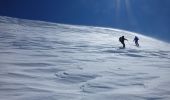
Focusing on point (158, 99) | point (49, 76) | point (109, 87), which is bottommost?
point (158, 99)

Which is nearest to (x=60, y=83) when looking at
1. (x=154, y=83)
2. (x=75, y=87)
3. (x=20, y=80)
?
(x=75, y=87)

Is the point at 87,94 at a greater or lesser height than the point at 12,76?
lesser

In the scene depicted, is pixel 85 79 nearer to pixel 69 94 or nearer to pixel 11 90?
pixel 69 94

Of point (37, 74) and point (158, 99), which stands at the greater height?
point (37, 74)

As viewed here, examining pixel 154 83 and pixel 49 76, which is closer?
pixel 154 83

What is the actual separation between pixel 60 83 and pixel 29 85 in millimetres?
1041

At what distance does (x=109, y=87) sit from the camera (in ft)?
24.5

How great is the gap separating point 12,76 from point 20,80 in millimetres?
647

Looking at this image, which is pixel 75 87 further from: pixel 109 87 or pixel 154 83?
pixel 154 83

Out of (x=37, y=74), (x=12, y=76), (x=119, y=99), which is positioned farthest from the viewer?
(x=37, y=74)

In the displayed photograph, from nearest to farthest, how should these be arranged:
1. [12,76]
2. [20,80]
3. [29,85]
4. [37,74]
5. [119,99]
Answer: [119,99] < [29,85] < [20,80] < [12,76] < [37,74]

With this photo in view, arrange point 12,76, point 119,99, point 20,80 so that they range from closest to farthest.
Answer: point 119,99 → point 20,80 → point 12,76

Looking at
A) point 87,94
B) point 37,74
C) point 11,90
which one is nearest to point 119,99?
point 87,94

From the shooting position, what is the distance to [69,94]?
21.5ft
